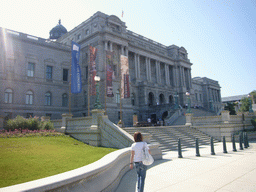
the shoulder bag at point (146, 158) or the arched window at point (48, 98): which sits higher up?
the arched window at point (48, 98)

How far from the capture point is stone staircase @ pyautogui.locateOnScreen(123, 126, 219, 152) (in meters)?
17.5

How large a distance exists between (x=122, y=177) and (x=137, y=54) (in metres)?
44.3

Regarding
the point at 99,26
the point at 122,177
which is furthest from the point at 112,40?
the point at 122,177

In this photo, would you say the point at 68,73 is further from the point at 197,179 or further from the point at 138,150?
the point at 138,150

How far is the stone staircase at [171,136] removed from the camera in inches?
688

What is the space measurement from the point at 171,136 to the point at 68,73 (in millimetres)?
28862

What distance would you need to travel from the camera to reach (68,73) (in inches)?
1638

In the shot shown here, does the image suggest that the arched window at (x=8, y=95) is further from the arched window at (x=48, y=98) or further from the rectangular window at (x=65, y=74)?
the rectangular window at (x=65, y=74)

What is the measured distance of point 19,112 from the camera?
33125 mm

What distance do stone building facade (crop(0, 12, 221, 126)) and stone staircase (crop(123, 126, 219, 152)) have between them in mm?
6087

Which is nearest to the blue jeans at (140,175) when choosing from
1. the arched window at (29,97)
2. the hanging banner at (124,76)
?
the hanging banner at (124,76)

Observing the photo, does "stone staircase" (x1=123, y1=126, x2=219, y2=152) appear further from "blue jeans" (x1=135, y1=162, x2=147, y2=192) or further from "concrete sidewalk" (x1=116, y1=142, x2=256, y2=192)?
"blue jeans" (x1=135, y1=162, x2=147, y2=192)

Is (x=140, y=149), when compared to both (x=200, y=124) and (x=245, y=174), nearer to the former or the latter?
(x=245, y=174)

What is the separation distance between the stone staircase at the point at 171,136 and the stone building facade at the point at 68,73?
6.09 metres
